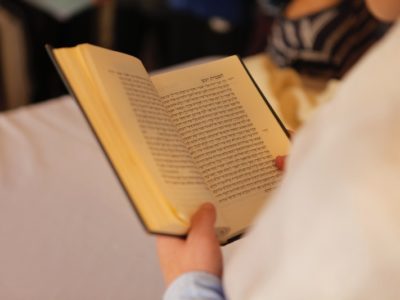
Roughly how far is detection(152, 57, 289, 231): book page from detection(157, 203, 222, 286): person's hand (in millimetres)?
47

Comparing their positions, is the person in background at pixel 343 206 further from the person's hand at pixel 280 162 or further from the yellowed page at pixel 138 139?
the person's hand at pixel 280 162

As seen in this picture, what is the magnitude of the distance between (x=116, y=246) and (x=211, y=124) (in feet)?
1.07

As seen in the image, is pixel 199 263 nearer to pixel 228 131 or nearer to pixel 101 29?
pixel 228 131

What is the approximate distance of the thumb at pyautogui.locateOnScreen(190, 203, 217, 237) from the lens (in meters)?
0.51

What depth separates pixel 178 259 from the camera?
0.54 metres

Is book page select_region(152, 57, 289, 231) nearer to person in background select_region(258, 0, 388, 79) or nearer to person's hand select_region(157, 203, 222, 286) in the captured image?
person's hand select_region(157, 203, 222, 286)

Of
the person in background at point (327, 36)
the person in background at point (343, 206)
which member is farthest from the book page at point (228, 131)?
the person in background at point (327, 36)

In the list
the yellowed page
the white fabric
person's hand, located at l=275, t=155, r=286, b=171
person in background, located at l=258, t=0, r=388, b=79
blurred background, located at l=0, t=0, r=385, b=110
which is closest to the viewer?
the yellowed page

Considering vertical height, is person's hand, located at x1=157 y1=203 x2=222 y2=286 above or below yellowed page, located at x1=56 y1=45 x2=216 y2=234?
below

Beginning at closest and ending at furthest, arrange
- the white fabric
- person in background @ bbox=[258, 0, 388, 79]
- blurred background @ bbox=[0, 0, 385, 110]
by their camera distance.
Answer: the white fabric
person in background @ bbox=[258, 0, 388, 79]
blurred background @ bbox=[0, 0, 385, 110]

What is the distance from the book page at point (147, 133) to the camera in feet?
1.67

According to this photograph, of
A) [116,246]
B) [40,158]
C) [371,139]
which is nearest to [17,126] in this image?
[40,158]

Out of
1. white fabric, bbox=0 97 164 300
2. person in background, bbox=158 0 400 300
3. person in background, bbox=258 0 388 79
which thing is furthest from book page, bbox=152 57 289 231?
person in background, bbox=258 0 388 79

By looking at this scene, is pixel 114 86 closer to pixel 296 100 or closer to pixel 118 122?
pixel 118 122
